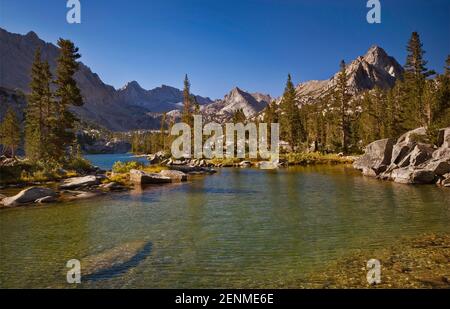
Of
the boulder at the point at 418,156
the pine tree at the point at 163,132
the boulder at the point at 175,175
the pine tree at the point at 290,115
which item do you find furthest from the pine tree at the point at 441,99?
the pine tree at the point at 163,132

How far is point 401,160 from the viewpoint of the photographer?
40.3m

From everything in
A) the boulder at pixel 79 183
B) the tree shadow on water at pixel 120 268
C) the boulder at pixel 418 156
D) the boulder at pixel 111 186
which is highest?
the boulder at pixel 418 156

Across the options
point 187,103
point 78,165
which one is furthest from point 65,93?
point 187,103

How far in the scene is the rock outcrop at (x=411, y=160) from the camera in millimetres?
33875

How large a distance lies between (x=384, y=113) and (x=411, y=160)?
187 feet

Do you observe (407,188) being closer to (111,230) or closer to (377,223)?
(377,223)

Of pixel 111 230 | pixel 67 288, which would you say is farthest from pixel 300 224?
pixel 67 288

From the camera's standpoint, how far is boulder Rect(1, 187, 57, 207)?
82.1ft

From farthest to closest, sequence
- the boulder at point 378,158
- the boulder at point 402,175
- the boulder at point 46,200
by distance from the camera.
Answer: the boulder at point 378,158, the boulder at point 402,175, the boulder at point 46,200

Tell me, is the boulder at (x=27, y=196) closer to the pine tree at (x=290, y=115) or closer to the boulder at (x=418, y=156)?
the boulder at (x=418, y=156)

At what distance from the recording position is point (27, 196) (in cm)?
2605

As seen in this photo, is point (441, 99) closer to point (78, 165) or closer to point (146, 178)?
point (146, 178)

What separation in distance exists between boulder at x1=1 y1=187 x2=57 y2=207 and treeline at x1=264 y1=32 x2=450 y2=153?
48.3m
